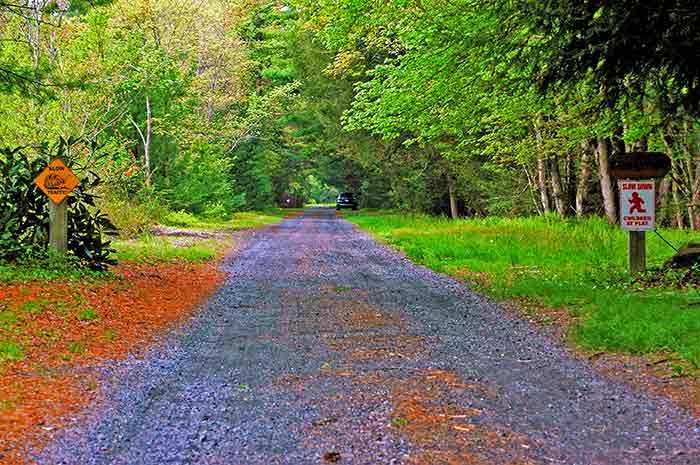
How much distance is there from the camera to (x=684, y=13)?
7.93m

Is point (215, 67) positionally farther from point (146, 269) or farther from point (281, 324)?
point (281, 324)

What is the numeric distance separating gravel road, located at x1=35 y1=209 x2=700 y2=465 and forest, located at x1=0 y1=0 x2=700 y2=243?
3572 millimetres

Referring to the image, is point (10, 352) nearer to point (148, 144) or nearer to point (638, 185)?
point (638, 185)

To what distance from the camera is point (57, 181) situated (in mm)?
11867

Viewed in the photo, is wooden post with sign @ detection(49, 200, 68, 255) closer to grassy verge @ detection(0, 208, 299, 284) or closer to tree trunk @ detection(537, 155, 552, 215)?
grassy verge @ detection(0, 208, 299, 284)

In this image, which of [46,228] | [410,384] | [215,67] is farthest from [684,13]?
[215,67]

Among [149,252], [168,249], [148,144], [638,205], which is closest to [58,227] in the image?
[149,252]

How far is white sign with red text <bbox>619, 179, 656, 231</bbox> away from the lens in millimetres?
10977

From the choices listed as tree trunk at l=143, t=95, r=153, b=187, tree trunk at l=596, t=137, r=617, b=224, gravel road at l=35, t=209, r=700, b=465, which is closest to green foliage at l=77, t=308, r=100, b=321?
gravel road at l=35, t=209, r=700, b=465

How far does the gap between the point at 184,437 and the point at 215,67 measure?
33.3m

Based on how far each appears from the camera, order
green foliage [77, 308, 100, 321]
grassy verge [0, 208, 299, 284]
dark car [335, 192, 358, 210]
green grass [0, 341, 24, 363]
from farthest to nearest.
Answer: dark car [335, 192, 358, 210], grassy verge [0, 208, 299, 284], green foliage [77, 308, 100, 321], green grass [0, 341, 24, 363]

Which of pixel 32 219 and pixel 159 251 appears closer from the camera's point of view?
pixel 32 219

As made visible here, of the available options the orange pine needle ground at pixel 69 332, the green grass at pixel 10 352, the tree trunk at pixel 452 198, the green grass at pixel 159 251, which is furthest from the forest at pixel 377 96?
the green grass at pixel 10 352

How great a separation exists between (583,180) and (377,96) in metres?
10.7
